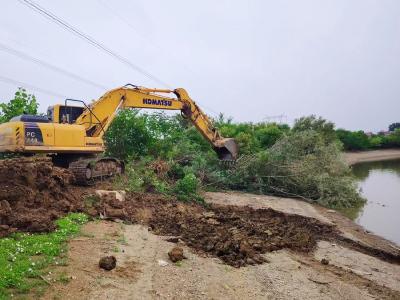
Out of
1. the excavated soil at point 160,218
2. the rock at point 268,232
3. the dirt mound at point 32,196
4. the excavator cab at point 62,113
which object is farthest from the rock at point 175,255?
the excavator cab at point 62,113

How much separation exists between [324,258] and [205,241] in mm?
2488

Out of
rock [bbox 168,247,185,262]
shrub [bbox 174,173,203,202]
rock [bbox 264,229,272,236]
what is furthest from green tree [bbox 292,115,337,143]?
rock [bbox 168,247,185,262]

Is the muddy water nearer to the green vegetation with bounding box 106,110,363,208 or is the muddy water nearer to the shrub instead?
the green vegetation with bounding box 106,110,363,208

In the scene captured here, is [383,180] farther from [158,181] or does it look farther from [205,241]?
[205,241]

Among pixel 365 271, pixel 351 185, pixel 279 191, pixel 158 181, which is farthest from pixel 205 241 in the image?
pixel 351 185

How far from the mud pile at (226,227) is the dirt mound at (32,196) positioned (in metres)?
0.92

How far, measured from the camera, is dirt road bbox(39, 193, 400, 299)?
573 cm

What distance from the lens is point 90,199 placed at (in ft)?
33.9

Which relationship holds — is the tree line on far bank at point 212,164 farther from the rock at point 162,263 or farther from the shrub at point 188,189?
the rock at point 162,263

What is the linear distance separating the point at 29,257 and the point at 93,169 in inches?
275

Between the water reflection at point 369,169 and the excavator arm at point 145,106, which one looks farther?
the water reflection at point 369,169

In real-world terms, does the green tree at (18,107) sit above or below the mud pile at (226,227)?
above

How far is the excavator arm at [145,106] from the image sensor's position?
13.6 meters

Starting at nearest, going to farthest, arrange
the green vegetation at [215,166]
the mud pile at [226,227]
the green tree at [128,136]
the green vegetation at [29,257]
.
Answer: the green vegetation at [29,257]
the mud pile at [226,227]
the green vegetation at [215,166]
the green tree at [128,136]
